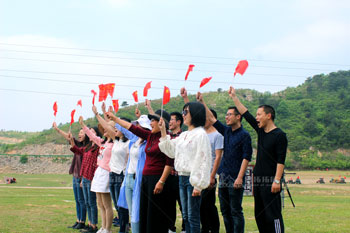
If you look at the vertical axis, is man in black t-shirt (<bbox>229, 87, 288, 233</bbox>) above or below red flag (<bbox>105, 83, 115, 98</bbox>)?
below

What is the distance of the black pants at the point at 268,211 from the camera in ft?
17.9

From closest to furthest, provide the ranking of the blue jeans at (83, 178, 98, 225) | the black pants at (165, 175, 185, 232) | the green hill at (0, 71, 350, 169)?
the black pants at (165, 175, 185, 232)
the blue jeans at (83, 178, 98, 225)
the green hill at (0, 71, 350, 169)

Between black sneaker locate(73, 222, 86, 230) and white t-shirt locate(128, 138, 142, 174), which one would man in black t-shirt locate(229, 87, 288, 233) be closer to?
white t-shirt locate(128, 138, 142, 174)

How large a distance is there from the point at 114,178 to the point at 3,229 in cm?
256

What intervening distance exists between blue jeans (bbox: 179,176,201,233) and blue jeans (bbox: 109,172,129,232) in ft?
6.63

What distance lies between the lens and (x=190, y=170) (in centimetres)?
550

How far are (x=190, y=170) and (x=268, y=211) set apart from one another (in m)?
1.19

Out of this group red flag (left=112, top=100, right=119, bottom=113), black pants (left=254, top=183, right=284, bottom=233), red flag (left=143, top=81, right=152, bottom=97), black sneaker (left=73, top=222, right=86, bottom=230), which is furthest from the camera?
black sneaker (left=73, top=222, right=86, bottom=230)

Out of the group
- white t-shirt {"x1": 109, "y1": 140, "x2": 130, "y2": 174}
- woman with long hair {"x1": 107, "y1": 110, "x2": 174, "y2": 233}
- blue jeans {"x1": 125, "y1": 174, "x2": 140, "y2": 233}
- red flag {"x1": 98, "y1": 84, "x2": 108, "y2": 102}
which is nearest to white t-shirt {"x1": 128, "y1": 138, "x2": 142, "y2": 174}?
blue jeans {"x1": 125, "y1": 174, "x2": 140, "y2": 233}

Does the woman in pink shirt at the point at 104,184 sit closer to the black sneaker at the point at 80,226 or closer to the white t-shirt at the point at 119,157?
the white t-shirt at the point at 119,157

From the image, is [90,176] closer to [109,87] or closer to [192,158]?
[109,87]

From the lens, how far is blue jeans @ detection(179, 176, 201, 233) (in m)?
5.55

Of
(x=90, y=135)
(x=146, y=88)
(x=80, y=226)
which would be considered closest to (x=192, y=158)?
(x=146, y=88)

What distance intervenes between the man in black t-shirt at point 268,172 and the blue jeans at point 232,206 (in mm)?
542
